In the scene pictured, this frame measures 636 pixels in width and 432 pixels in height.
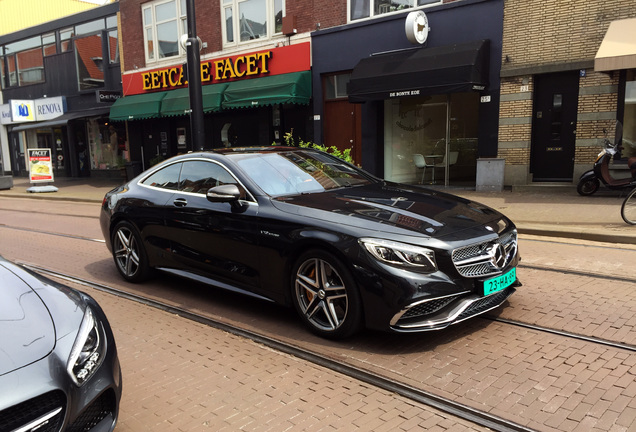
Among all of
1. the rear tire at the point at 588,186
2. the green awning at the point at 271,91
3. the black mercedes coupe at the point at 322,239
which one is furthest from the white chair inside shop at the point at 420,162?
the black mercedes coupe at the point at 322,239

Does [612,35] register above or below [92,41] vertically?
Answer: below

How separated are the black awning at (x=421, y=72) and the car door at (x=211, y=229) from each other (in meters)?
9.52

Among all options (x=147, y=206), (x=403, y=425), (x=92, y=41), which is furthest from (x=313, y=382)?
(x=92, y=41)

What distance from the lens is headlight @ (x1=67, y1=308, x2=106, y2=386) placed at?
2414 millimetres

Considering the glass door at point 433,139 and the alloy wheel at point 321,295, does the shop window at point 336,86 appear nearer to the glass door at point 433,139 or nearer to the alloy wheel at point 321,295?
the glass door at point 433,139

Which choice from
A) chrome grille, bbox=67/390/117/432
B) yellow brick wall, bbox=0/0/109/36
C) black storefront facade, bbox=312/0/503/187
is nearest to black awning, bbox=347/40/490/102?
black storefront facade, bbox=312/0/503/187

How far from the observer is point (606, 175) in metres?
11.2

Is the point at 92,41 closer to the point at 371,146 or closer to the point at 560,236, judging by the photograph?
the point at 371,146

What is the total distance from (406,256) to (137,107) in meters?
20.8

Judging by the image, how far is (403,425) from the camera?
→ 3.03m

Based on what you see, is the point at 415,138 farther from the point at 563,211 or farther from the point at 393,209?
the point at 393,209

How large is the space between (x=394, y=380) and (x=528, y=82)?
1180 cm

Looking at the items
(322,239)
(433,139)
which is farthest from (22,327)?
(433,139)

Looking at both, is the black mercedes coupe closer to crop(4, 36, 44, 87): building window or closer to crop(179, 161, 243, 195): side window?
crop(179, 161, 243, 195): side window
